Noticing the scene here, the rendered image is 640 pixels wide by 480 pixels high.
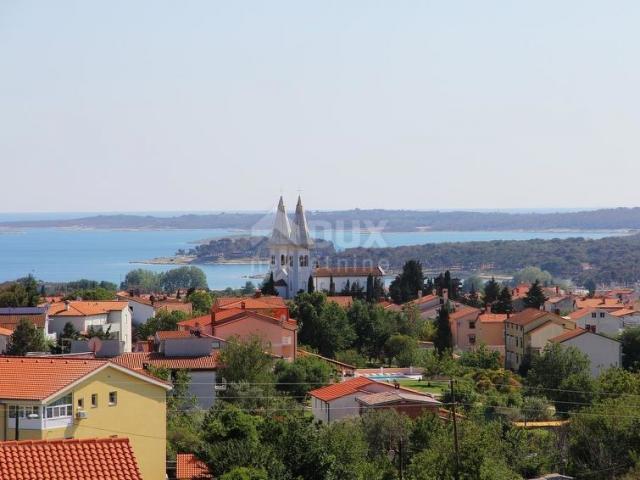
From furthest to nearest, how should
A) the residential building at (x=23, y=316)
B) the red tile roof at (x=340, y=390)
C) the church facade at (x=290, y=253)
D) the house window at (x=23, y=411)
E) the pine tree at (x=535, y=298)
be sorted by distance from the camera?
1. the church facade at (x=290, y=253)
2. the pine tree at (x=535, y=298)
3. the residential building at (x=23, y=316)
4. the red tile roof at (x=340, y=390)
5. the house window at (x=23, y=411)

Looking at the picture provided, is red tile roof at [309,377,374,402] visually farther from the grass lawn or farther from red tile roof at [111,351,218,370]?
the grass lawn

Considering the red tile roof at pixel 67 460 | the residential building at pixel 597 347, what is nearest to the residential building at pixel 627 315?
the residential building at pixel 597 347

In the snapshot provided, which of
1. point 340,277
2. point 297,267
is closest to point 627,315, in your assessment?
point 340,277

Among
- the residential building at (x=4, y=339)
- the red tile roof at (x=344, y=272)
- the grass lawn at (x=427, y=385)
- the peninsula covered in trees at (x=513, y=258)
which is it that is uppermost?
the residential building at (x=4, y=339)

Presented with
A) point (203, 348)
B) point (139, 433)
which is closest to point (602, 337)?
point (203, 348)

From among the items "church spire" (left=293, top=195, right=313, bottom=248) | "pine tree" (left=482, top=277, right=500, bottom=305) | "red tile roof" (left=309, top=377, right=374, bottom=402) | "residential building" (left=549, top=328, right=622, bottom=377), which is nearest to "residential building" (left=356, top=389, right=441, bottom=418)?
"red tile roof" (left=309, top=377, right=374, bottom=402)

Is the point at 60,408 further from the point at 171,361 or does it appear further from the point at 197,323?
the point at 197,323

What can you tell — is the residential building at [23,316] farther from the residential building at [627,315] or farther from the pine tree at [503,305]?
the residential building at [627,315]
